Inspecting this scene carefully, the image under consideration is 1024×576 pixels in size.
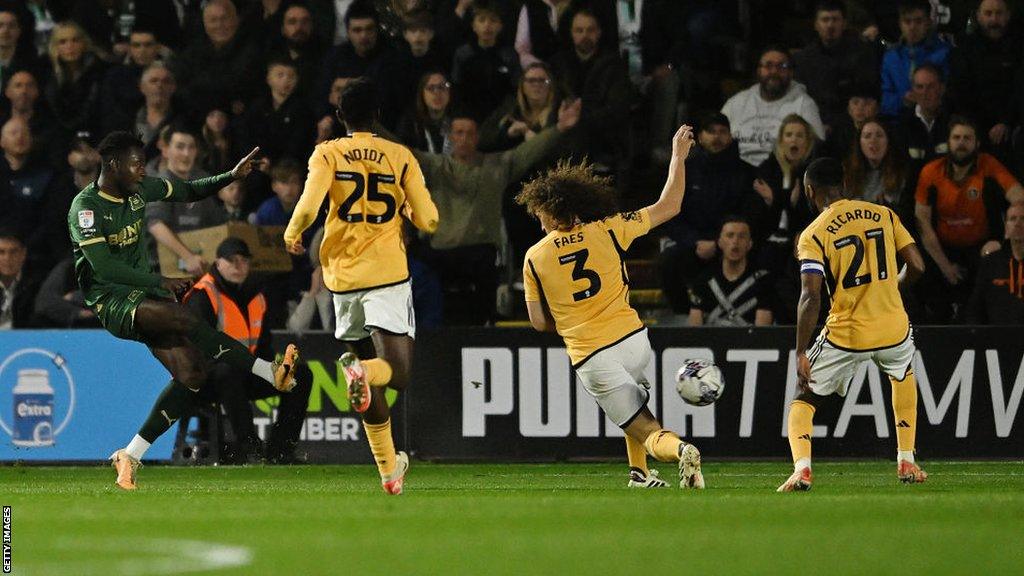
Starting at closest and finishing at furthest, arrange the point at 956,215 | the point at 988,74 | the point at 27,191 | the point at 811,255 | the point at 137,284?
the point at 811,255, the point at 137,284, the point at 956,215, the point at 988,74, the point at 27,191

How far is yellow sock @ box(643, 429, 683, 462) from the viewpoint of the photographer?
33.5ft

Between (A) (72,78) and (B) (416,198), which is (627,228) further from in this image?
(A) (72,78)

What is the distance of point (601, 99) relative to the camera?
1631cm

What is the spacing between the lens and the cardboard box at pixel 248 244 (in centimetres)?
1577

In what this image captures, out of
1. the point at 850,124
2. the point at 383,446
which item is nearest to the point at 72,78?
the point at 850,124

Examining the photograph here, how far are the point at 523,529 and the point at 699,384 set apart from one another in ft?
11.4

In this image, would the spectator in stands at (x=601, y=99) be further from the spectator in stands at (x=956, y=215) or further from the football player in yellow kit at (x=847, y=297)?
the football player in yellow kit at (x=847, y=297)

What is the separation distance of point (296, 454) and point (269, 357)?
85 cm

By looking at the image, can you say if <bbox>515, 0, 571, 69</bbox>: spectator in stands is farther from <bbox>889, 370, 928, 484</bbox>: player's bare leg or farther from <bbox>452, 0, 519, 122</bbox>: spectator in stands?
<bbox>889, 370, 928, 484</bbox>: player's bare leg

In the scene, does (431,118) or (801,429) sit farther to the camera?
(431,118)

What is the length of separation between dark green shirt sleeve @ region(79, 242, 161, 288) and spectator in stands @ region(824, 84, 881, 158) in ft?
22.4

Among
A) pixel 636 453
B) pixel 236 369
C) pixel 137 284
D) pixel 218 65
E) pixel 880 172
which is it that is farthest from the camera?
pixel 218 65

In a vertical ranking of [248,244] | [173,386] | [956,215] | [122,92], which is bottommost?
[173,386]

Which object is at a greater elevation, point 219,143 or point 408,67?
point 408,67
